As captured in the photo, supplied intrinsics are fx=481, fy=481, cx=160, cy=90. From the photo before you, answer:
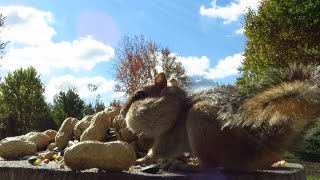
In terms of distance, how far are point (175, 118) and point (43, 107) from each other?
86.3 feet

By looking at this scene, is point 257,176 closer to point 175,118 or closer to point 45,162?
point 175,118

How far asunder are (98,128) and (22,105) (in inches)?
994

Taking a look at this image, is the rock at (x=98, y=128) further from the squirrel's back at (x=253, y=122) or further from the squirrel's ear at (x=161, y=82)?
the squirrel's back at (x=253, y=122)

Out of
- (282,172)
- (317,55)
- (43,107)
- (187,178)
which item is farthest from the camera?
(43,107)

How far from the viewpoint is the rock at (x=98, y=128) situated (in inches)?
180

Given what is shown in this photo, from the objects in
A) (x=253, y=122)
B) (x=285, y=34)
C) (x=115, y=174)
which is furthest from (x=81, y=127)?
(x=285, y=34)

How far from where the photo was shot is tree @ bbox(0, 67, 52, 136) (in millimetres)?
28375

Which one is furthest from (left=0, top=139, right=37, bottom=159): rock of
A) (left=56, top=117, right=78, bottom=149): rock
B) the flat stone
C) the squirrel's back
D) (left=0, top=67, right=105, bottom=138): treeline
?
(left=0, top=67, right=105, bottom=138): treeline

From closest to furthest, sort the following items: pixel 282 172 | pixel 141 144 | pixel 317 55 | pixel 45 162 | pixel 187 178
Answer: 1. pixel 187 178
2. pixel 282 172
3. pixel 45 162
4. pixel 141 144
5. pixel 317 55

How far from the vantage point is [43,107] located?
28.9 m

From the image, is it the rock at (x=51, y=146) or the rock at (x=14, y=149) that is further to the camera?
the rock at (x=51, y=146)

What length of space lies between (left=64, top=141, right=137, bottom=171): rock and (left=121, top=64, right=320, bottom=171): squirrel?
41 centimetres

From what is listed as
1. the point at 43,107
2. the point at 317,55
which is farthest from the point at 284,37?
the point at 43,107

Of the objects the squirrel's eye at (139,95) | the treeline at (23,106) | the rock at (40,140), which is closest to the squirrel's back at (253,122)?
the squirrel's eye at (139,95)
